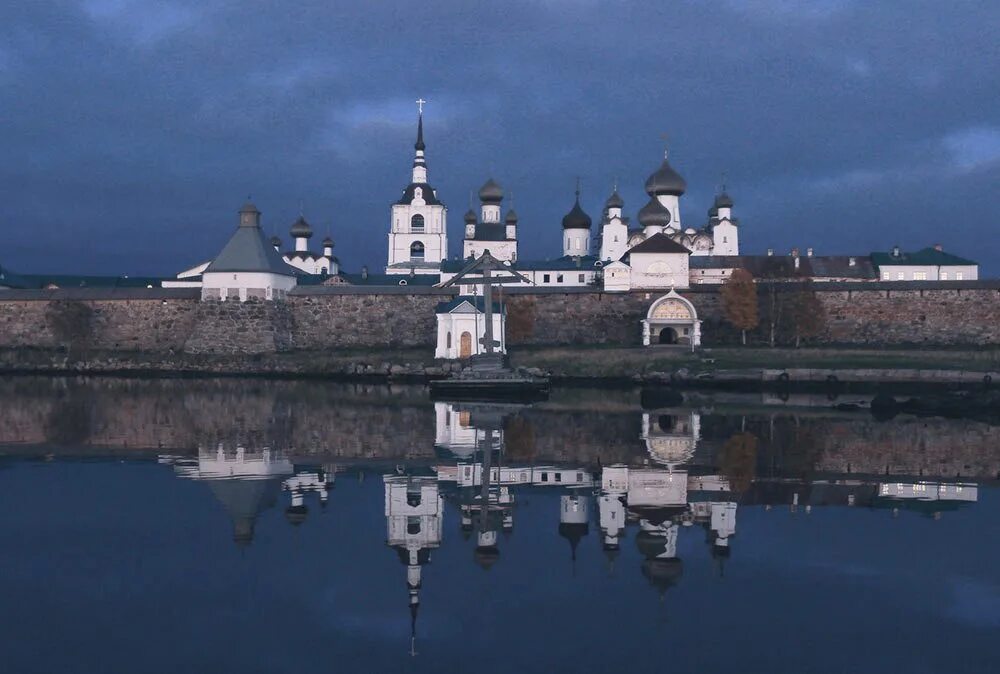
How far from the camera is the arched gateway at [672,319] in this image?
38406 millimetres

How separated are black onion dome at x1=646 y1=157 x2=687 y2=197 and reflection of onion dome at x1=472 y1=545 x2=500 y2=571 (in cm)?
4465

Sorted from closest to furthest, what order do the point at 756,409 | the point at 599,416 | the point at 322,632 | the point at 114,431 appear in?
the point at 322,632 < the point at 114,431 < the point at 599,416 < the point at 756,409

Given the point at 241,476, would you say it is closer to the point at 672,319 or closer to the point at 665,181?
the point at 672,319

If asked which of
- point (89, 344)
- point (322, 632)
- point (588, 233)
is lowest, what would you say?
point (322, 632)

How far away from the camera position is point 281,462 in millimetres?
14898

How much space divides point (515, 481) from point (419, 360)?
24.4 meters

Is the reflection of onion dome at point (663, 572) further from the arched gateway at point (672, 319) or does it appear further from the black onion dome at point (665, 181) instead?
the black onion dome at point (665, 181)

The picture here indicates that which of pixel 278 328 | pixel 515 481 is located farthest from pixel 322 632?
pixel 278 328

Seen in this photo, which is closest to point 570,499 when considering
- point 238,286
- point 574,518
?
point 574,518

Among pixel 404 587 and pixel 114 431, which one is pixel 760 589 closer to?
pixel 404 587

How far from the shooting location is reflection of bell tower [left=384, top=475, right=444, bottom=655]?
8688 mm

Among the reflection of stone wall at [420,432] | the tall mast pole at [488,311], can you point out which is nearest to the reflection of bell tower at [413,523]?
the reflection of stone wall at [420,432]

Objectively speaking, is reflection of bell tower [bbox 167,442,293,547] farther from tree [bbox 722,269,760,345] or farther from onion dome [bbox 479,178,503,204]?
onion dome [bbox 479,178,503,204]

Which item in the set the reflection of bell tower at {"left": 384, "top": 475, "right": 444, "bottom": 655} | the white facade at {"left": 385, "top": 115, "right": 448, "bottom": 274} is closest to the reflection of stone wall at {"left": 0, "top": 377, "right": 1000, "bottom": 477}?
the reflection of bell tower at {"left": 384, "top": 475, "right": 444, "bottom": 655}
